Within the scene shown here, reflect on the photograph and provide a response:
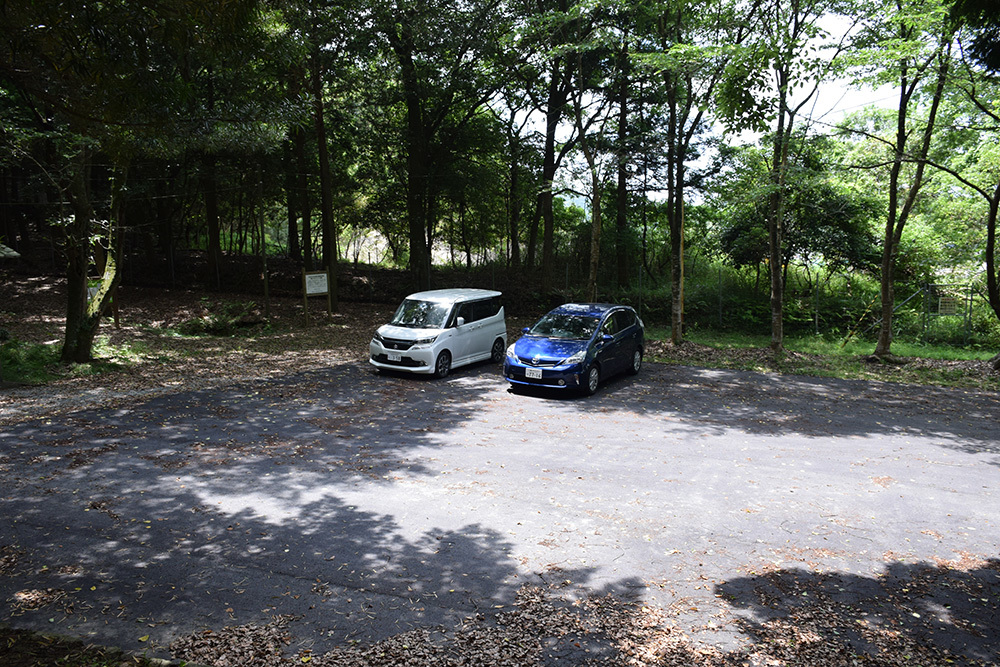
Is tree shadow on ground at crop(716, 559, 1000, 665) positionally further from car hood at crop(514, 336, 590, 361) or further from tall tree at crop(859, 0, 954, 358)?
tall tree at crop(859, 0, 954, 358)

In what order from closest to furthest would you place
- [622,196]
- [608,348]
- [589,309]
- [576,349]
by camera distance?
[576,349]
[608,348]
[589,309]
[622,196]

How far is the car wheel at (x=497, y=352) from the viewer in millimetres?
14641

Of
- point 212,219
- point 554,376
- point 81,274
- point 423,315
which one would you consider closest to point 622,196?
point 423,315

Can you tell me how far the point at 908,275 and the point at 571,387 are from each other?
49.9ft

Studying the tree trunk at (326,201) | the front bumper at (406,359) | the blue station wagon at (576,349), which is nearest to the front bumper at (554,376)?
the blue station wagon at (576,349)

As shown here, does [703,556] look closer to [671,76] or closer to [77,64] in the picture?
[77,64]

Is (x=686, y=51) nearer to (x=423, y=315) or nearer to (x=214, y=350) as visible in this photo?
(x=423, y=315)

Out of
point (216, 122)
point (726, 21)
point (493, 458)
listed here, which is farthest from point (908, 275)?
point (216, 122)

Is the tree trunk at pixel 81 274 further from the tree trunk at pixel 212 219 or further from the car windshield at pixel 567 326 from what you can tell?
the tree trunk at pixel 212 219

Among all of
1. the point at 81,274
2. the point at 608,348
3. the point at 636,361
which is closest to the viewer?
the point at 81,274

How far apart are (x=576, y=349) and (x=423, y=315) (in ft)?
11.6

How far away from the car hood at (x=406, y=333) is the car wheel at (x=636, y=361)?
14.1 ft

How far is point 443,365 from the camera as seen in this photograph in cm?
1291

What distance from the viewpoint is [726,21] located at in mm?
14742
